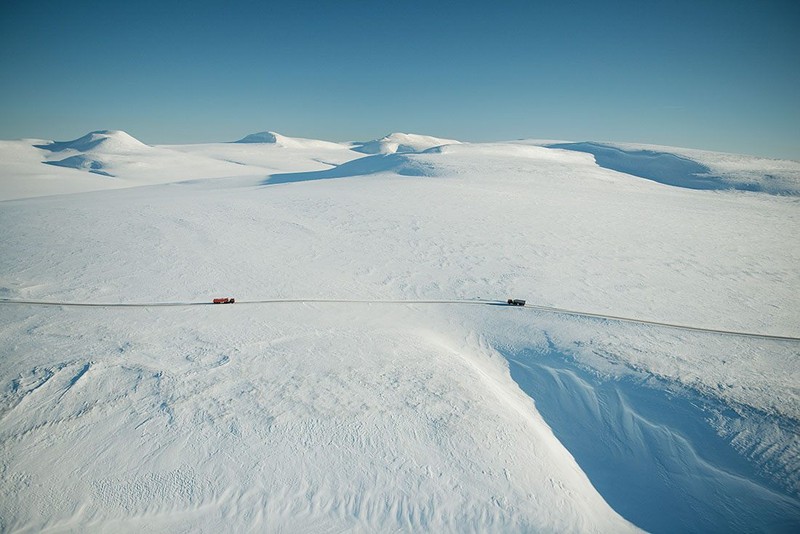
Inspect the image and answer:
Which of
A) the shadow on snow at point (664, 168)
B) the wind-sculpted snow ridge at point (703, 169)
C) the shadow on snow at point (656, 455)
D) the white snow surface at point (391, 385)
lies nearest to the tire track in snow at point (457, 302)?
the white snow surface at point (391, 385)

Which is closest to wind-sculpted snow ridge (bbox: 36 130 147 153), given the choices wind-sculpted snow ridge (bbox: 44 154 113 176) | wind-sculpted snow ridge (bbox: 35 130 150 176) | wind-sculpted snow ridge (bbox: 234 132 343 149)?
wind-sculpted snow ridge (bbox: 35 130 150 176)

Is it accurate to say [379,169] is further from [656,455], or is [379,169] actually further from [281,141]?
[281,141]

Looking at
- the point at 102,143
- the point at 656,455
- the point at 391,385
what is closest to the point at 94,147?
the point at 102,143

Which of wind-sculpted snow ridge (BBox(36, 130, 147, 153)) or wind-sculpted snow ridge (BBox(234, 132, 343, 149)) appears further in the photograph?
wind-sculpted snow ridge (BBox(234, 132, 343, 149))

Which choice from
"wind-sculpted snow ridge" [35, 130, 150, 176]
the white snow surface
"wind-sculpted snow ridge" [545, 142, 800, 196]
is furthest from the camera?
"wind-sculpted snow ridge" [35, 130, 150, 176]

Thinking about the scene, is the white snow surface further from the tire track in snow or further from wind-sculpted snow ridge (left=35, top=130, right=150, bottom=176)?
wind-sculpted snow ridge (left=35, top=130, right=150, bottom=176)

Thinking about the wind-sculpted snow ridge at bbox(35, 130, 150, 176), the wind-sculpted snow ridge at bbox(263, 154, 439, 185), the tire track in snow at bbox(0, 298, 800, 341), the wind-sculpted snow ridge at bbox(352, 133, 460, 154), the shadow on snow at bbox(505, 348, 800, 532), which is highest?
the wind-sculpted snow ridge at bbox(352, 133, 460, 154)
